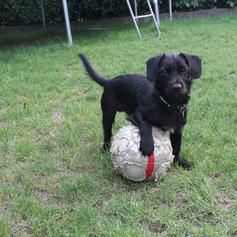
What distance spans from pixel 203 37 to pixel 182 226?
7545mm

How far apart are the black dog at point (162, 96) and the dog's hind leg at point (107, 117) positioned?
0.15 m

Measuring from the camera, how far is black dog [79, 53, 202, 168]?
3439mm

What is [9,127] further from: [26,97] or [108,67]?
[108,67]

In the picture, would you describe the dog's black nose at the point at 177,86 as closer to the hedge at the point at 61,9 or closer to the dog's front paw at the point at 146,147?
the dog's front paw at the point at 146,147

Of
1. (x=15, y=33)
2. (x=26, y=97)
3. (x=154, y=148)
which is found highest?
(x=154, y=148)

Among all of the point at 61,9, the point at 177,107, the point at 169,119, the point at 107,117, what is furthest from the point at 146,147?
the point at 61,9

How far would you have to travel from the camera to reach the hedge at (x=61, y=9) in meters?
13.6

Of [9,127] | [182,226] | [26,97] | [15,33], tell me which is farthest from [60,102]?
[15,33]

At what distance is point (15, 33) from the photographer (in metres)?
13.2

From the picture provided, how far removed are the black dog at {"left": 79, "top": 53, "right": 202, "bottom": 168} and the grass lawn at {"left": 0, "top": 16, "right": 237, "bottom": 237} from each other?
0.37 metres

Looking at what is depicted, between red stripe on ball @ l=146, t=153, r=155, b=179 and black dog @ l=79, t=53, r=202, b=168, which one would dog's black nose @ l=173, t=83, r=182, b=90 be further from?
red stripe on ball @ l=146, t=153, r=155, b=179

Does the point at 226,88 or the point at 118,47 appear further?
the point at 118,47

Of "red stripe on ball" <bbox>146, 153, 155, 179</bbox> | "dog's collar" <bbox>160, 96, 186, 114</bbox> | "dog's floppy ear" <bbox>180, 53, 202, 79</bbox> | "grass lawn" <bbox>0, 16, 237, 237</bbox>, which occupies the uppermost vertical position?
"dog's floppy ear" <bbox>180, 53, 202, 79</bbox>

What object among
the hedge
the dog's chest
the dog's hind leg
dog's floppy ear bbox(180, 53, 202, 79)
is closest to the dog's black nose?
dog's floppy ear bbox(180, 53, 202, 79)
